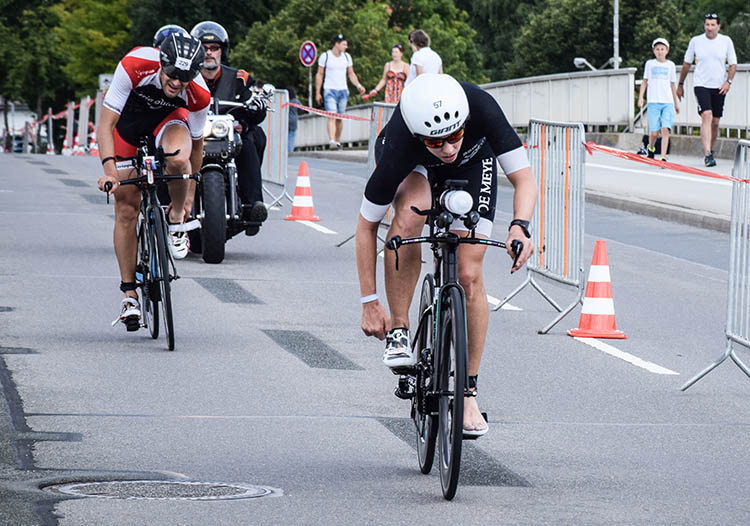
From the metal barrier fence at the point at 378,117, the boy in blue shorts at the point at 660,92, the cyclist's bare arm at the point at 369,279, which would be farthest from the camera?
the boy in blue shorts at the point at 660,92

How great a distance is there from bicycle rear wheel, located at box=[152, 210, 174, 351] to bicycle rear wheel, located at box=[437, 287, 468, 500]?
3423mm

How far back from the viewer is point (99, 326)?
1038cm

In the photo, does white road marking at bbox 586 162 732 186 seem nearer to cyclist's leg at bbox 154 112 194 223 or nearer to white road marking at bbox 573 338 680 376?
white road marking at bbox 573 338 680 376

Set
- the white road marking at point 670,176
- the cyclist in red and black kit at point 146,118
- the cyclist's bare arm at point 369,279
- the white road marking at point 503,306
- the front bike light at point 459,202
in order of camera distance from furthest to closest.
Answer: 1. the white road marking at point 670,176
2. the white road marking at point 503,306
3. the cyclist in red and black kit at point 146,118
4. the cyclist's bare arm at point 369,279
5. the front bike light at point 459,202

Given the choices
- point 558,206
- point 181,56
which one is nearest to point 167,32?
point 181,56

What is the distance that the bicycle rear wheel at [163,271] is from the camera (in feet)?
30.9

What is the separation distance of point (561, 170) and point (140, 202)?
292 cm

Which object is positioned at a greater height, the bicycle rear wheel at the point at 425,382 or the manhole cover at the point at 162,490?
the bicycle rear wheel at the point at 425,382

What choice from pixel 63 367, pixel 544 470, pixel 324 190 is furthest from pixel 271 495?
pixel 324 190

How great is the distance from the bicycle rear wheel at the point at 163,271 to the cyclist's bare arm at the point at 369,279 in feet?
9.26

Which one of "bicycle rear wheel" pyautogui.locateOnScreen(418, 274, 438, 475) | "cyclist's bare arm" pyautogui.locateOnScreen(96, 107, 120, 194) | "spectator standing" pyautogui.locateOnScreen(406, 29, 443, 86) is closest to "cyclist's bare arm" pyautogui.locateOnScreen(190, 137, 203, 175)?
"cyclist's bare arm" pyautogui.locateOnScreen(96, 107, 120, 194)

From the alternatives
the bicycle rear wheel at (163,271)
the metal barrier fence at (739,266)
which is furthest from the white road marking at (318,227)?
the metal barrier fence at (739,266)

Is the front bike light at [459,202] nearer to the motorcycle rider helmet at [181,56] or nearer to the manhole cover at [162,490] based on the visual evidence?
the manhole cover at [162,490]

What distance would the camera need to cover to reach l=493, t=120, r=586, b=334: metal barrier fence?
1106cm
